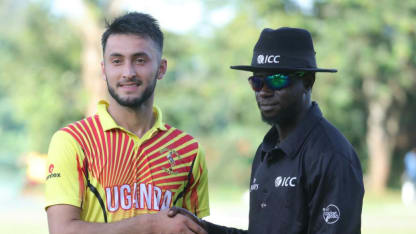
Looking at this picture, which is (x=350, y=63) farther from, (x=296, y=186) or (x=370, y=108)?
(x=296, y=186)

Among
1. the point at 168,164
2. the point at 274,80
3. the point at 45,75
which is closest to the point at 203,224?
the point at 168,164

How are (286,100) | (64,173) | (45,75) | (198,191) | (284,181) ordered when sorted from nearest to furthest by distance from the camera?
1. (284,181)
2. (286,100)
3. (64,173)
4. (198,191)
5. (45,75)

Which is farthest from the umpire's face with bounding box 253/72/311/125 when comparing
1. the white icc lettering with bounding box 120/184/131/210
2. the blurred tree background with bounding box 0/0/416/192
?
the blurred tree background with bounding box 0/0/416/192

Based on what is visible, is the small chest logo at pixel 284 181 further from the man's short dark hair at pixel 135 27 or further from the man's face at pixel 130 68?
the man's short dark hair at pixel 135 27

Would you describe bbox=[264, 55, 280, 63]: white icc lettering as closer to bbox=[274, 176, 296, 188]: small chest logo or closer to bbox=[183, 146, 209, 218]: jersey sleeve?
bbox=[274, 176, 296, 188]: small chest logo

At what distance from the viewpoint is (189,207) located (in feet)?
16.1

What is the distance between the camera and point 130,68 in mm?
4629

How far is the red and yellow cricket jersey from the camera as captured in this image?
4465 millimetres

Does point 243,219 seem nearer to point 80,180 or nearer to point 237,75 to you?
point 237,75

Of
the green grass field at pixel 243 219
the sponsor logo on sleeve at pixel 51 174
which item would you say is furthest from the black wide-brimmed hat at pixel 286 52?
the green grass field at pixel 243 219

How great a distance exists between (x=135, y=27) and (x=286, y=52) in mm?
973

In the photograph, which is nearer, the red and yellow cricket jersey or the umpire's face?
the umpire's face

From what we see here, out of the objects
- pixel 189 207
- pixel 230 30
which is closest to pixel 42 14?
pixel 230 30

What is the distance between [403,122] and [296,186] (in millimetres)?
36820
